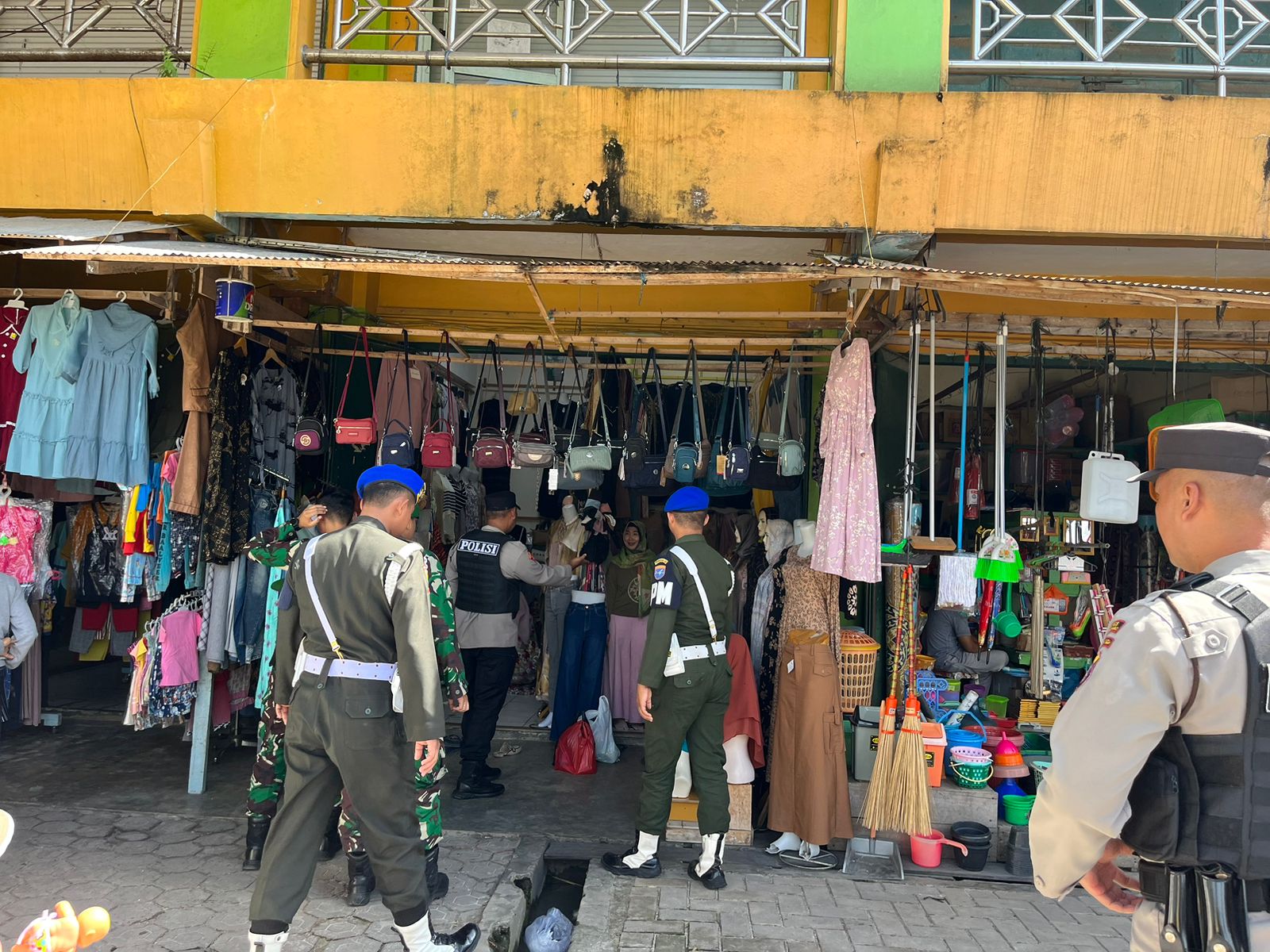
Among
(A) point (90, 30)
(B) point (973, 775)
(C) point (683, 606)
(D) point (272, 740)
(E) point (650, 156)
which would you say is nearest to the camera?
(D) point (272, 740)

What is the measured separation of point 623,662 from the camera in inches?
301

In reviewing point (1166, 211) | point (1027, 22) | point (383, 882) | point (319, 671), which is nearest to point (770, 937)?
point (383, 882)

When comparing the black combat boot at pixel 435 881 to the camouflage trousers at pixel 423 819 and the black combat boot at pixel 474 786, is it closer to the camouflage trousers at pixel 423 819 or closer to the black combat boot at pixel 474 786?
the camouflage trousers at pixel 423 819

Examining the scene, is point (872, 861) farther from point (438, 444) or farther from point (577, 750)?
point (438, 444)

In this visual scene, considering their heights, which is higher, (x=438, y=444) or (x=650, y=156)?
(x=650, y=156)

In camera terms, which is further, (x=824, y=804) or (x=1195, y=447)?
(x=824, y=804)

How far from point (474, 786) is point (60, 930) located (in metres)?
4.27

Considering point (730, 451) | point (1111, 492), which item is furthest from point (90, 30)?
point (1111, 492)

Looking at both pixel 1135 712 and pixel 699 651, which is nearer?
pixel 1135 712

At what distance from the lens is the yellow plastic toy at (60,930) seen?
81.9 inches

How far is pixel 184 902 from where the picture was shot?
452cm

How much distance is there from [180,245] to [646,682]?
11.9 feet

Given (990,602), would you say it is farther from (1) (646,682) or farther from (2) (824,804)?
(1) (646,682)

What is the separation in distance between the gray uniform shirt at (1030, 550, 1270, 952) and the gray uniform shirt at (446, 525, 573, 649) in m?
4.58
